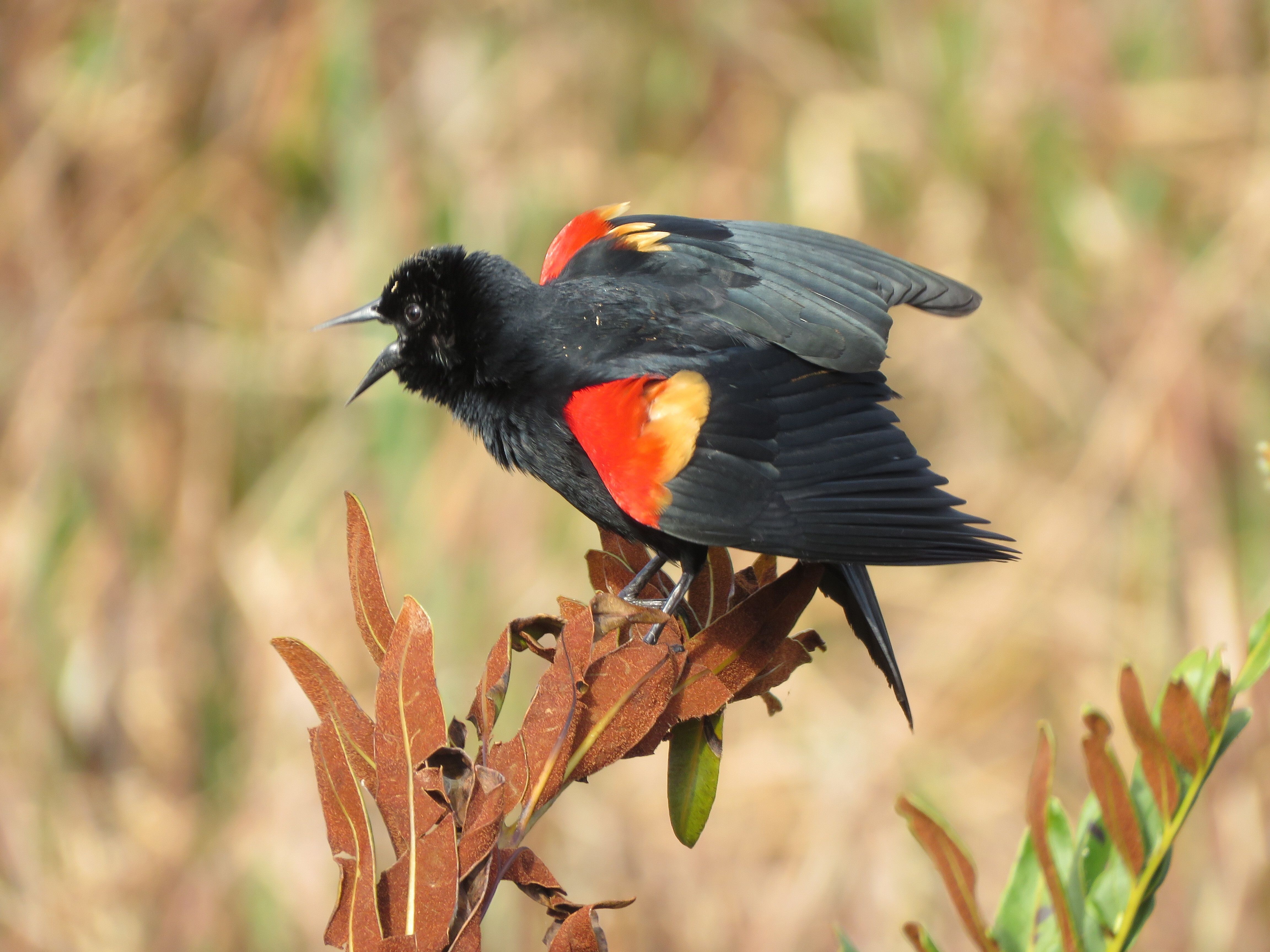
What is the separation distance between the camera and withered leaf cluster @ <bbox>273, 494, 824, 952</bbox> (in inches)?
38.2

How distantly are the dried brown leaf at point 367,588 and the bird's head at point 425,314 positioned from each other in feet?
2.04

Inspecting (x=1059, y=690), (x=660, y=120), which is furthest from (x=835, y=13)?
(x=1059, y=690)

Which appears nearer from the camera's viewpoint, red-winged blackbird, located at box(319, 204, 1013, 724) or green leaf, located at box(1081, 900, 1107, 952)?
green leaf, located at box(1081, 900, 1107, 952)

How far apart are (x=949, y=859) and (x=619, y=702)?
341 mm

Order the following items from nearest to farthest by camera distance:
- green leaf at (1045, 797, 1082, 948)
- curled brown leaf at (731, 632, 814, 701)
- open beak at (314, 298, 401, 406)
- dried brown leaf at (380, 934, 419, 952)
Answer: dried brown leaf at (380, 934, 419, 952)
green leaf at (1045, 797, 1082, 948)
curled brown leaf at (731, 632, 814, 701)
open beak at (314, 298, 401, 406)

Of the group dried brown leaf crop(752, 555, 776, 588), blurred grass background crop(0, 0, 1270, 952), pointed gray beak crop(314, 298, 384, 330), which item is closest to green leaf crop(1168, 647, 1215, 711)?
dried brown leaf crop(752, 555, 776, 588)

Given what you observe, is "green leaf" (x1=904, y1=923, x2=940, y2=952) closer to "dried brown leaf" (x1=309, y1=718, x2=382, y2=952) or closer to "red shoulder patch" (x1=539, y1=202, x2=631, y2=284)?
"dried brown leaf" (x1=309, y1=718, x2=382, y2=952)

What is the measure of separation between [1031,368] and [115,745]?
12.0 feet

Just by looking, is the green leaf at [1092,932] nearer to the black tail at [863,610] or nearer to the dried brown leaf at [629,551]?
the black tail at [863,610]

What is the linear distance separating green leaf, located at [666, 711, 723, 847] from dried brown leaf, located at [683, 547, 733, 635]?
0.18m

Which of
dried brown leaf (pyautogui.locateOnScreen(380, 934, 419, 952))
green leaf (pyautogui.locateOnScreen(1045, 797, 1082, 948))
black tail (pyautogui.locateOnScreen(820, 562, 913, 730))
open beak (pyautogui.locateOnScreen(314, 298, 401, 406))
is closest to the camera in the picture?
dried brown leaf (pyautogui.locateOnScreen(380, 934, 419, 952))

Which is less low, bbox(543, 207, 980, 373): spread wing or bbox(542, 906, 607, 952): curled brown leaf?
bbox(543, 207, 980, 373): spread wing

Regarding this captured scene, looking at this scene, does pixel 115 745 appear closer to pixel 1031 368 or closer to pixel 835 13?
pixel 1031 368

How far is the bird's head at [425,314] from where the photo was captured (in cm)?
170
